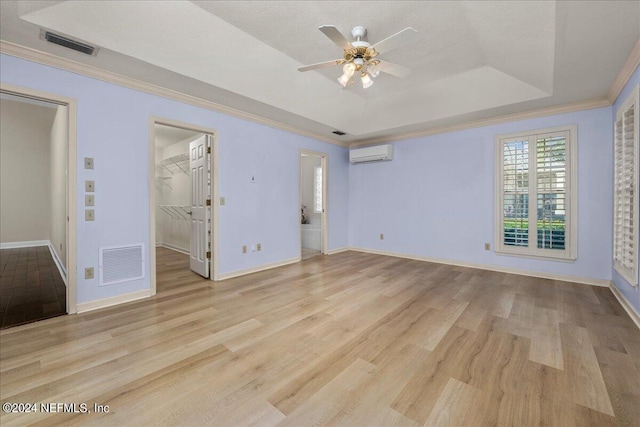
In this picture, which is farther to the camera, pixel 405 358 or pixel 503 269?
pixel 503 269

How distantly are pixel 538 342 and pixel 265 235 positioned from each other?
12.0 feet

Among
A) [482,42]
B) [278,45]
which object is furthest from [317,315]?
[482,42]

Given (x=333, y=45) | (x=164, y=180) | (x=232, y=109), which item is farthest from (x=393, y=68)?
(x=164, y=180)

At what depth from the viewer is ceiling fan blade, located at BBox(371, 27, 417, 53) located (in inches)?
78.3

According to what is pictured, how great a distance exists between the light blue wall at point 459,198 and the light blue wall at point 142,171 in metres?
1.87

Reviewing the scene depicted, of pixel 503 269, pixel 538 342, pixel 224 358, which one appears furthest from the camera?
pixel 503 269

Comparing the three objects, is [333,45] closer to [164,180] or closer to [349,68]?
[349,68]

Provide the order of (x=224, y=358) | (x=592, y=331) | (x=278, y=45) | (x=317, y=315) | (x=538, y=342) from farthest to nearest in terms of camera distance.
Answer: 1. (x=278, y=45)
2. (x=317, y=315)
3. (x=592, y=331)
4. (x=538, y=342)
5. (x=224, y=358)

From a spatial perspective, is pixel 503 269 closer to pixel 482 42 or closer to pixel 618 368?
pixel 618 368

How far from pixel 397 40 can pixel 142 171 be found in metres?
3.04

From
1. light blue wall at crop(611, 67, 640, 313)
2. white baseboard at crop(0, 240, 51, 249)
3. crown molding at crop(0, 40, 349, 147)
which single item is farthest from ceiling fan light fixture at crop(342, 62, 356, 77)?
white baseboard at crop(0, 240, 51, 249)

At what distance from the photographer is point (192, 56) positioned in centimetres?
282

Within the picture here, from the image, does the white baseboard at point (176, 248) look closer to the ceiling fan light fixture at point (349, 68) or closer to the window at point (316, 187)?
the window at point (316, 187)

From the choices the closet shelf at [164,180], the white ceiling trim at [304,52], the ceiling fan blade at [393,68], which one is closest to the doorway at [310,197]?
the white ceiling trim at [304,52]
